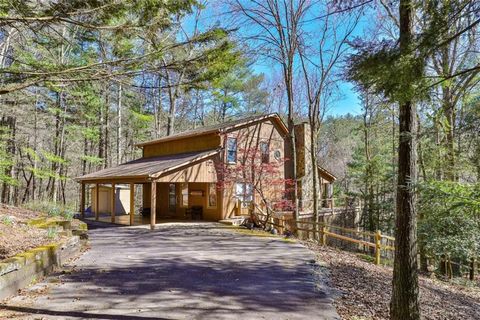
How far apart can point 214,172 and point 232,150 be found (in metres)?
1.89

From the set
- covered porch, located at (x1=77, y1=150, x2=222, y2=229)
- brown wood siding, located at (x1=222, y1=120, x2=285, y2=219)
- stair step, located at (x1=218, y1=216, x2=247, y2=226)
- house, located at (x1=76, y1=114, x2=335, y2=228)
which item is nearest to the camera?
covered porch, located at (x1=77, y1=150, x2=222, y2=229)

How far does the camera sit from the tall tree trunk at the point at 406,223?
200 inches

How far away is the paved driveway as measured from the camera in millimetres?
5102

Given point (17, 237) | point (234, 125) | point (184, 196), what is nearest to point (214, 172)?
point (234, 125)

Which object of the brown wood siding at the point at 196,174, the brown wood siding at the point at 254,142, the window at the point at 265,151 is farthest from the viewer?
the window at the point at 265,151

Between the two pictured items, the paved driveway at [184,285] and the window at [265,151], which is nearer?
the paved driveway at [184,285]

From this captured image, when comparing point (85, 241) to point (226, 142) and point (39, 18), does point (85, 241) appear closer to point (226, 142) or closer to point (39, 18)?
point (39, 18)

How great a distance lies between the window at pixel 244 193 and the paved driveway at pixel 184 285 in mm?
6993

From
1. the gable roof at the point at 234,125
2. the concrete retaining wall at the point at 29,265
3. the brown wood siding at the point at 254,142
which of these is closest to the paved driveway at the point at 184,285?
the concrete retaining wall at the point at 29,265

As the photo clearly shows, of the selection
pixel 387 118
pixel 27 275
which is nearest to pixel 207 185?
pixel 27 275

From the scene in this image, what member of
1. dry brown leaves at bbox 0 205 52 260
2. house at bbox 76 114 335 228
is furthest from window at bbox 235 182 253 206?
dry brown leaves at bbox 0 205 52 260

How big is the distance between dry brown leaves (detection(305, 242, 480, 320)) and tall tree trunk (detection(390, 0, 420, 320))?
0.56 m

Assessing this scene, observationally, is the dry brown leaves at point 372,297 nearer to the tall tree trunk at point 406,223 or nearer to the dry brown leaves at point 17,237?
the tall tree trunk at point 406,223

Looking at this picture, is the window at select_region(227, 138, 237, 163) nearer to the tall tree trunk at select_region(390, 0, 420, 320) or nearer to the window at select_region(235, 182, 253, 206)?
the window at select_region(235, 182, 253, 206)
